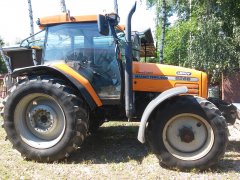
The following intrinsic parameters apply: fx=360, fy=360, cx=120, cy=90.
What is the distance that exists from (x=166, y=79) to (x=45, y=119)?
205 centimetres

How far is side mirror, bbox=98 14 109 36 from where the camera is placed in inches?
200

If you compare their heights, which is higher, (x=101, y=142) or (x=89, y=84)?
(x=89, y=84)

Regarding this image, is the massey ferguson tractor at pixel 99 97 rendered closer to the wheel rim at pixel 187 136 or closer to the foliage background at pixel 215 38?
the wheel rim at pixel 187 136

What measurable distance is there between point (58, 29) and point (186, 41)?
1168 centimetres

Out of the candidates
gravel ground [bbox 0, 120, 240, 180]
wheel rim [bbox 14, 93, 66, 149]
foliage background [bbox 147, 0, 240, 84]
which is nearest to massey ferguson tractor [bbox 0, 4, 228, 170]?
wheel rim [bbox 14, 93, 66, 149]

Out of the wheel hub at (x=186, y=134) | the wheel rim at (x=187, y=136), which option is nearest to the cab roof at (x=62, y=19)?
the wheel rim at (x=187, y=136)

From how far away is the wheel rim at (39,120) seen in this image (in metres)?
5.64

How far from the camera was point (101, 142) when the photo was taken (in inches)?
270

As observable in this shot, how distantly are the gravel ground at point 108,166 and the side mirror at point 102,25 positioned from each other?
1.97 metres

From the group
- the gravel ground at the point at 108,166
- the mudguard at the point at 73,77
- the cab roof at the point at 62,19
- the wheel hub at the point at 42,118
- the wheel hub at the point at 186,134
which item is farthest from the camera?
the cab roof at the point at 62,19

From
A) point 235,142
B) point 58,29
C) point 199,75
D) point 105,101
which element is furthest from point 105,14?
point 235,142

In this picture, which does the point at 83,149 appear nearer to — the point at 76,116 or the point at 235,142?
the point at 76,116

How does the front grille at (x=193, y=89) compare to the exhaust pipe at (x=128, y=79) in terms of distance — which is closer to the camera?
the exhaust pipe at (x=128, y=79)

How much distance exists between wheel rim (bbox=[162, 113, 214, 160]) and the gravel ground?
301mm
